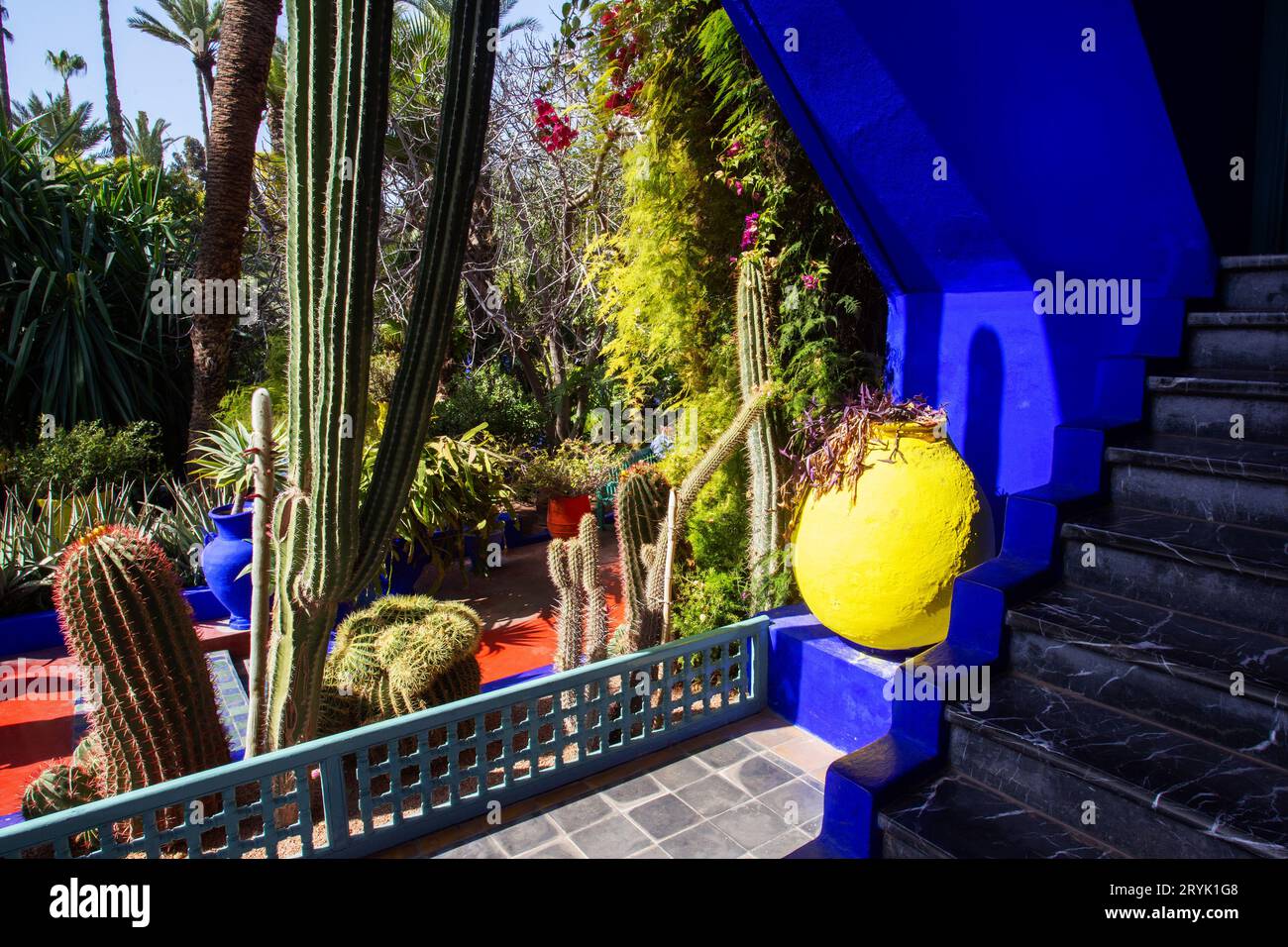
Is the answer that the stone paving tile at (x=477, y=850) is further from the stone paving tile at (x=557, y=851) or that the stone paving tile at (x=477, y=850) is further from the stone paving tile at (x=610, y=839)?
the stone paving tile at (x=610, y=839)

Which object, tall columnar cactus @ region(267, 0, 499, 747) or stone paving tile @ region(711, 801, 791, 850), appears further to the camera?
stone paving tile @ region(711, 801, 791, 850)

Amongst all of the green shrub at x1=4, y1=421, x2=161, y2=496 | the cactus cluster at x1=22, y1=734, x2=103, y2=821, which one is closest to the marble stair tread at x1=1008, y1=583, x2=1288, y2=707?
the cactus cluster at x1=22, y1=734, x2=103, y2=821

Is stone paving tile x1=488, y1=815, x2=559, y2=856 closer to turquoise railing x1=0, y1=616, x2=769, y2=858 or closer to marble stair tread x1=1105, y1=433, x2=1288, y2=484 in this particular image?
turquoise railing x1=0, y1=616, x2=769, y2=858

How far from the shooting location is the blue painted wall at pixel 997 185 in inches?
120

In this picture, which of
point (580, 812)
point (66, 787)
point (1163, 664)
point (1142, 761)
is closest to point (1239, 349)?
point (1163, 664)

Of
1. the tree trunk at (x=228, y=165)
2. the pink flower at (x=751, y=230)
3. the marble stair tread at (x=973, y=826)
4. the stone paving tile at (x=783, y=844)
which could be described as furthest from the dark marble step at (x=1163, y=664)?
the tree trunk at (x=228, y=165)

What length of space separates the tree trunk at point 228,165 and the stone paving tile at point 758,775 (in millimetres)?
5893

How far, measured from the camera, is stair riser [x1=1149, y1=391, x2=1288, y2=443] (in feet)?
8.95

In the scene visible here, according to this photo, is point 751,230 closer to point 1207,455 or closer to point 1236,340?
point 1236,340

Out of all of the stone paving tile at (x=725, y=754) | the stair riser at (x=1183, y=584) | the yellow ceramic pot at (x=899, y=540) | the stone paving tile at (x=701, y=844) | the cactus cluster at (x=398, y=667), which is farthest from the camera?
the cactus cluster at (x=398, y=667)

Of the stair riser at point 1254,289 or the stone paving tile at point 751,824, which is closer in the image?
the stone paving tile at point 751,824

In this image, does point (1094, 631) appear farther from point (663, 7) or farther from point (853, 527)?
point (663, 7)

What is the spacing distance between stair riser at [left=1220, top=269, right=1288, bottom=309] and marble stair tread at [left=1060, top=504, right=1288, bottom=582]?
3.73 feet

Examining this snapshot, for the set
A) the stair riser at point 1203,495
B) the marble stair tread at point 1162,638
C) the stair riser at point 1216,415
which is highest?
the stair riser at point 1216,415
